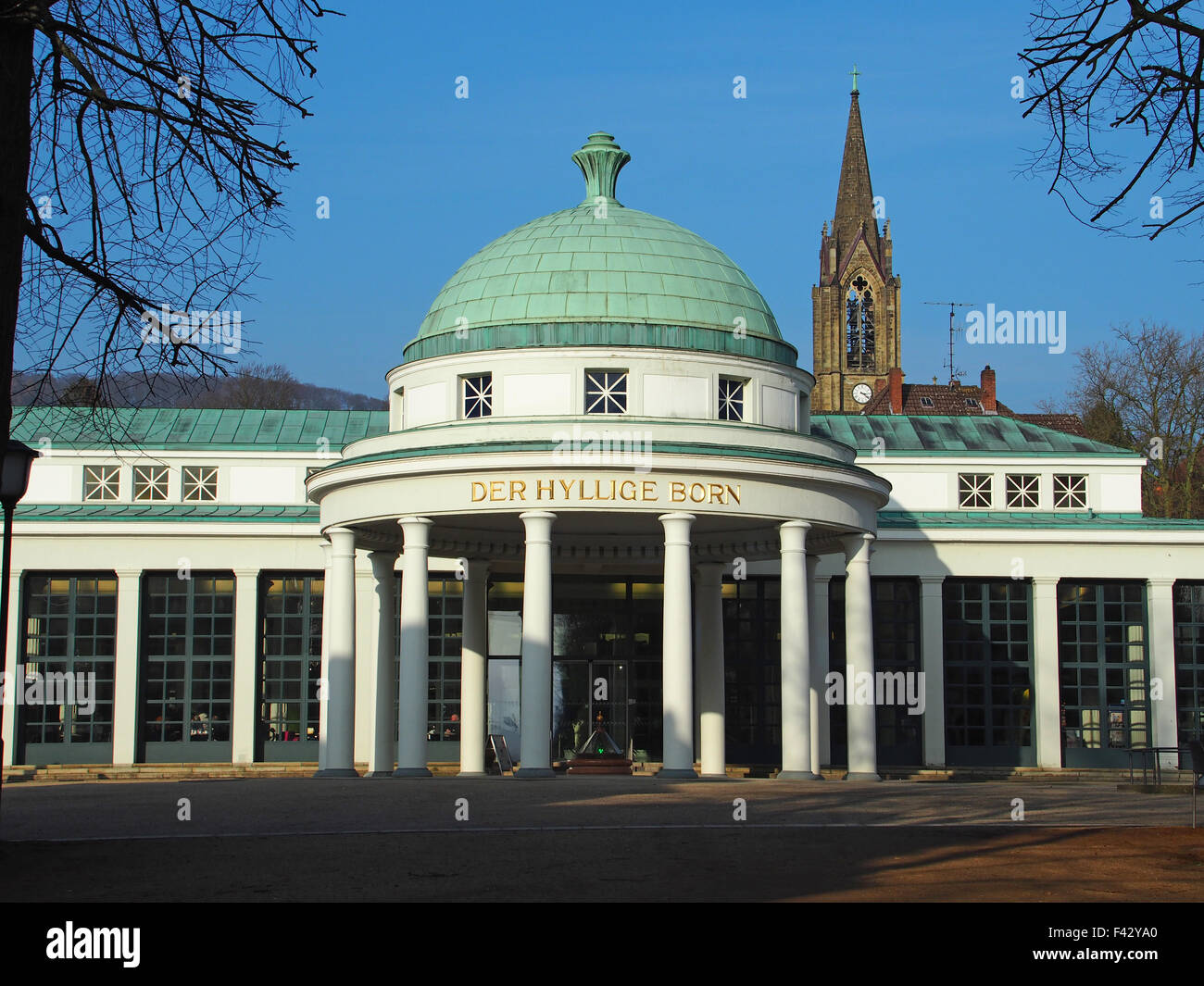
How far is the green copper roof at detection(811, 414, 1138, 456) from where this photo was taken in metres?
54.9

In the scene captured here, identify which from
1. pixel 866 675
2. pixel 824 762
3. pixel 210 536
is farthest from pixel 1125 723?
pixel 210 536

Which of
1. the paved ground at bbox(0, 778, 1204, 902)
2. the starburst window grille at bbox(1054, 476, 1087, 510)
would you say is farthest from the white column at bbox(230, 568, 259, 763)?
the starburst window grille at bbox(1054, 476, 1087, 510)

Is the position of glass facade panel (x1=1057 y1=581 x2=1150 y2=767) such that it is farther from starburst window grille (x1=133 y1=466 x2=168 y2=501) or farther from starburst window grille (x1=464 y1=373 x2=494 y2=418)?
starburst window grille (x1=133 y1=466 x2=168 y2=501)

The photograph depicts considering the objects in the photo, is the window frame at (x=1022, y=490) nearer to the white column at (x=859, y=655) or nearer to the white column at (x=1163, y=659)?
the white column at (x=1163, y=659)

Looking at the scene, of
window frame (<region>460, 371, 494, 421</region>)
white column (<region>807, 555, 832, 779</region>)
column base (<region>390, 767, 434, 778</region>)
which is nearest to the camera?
column base (<region>390, 767, 434, 778</region>)

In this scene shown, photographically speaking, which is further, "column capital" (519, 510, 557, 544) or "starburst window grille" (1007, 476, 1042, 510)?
"starburst window grille" (1007, 476, 1042, 510)

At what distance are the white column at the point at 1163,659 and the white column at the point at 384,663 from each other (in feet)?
79.2

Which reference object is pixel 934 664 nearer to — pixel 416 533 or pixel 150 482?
pixel 416 533

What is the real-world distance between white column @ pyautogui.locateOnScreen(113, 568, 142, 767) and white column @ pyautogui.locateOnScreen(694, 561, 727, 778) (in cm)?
1804

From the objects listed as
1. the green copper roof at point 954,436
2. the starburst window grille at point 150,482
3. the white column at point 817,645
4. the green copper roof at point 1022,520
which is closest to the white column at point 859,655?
the white column at point 817,645

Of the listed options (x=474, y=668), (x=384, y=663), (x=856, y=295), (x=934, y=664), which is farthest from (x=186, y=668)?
(x=856, y=295)

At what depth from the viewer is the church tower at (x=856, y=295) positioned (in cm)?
14012

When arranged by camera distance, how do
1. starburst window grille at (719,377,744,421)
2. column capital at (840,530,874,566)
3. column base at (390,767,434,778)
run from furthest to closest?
column capital at (840,530,874,566) → starburst window grille at (719,377,744,421) → column base at (390,767,434,778)

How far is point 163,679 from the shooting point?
5053 centimetres
